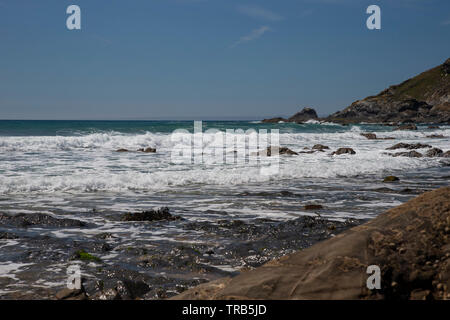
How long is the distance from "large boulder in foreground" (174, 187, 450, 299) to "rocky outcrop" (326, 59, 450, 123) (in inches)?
3960

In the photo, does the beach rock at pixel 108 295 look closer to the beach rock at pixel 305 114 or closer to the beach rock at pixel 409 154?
the beach rock at pixel 409 154

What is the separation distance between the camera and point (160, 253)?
18.3 feet

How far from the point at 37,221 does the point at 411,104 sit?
397ft

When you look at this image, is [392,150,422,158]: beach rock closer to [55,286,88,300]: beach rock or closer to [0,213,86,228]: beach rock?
[0,213,86,228]: beach rock

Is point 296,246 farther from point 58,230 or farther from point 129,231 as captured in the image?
point 58,230

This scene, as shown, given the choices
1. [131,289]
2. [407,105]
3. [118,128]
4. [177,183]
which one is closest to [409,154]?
[177,183]

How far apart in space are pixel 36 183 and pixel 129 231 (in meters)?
6.01

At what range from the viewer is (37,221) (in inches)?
287

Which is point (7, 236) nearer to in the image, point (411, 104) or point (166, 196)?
point (166, 196)

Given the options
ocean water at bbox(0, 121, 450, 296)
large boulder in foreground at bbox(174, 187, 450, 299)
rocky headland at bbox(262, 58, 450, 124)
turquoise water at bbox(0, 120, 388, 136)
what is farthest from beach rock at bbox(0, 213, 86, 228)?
rocky headland at bbox(262, 58, 450, 124)
